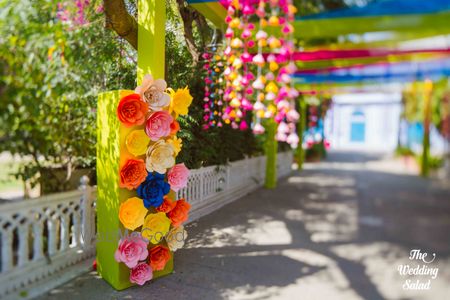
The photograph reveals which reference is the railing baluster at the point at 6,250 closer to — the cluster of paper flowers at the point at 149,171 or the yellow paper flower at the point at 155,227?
the cluster of paper flowers at the point at 149,171

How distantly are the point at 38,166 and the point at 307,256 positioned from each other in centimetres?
317

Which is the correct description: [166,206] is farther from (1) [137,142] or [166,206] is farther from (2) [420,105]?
(2) [420,105]

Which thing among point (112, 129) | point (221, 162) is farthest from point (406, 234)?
point (112, 129)

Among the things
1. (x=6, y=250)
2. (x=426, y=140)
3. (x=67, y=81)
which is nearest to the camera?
(x=6, y=250)

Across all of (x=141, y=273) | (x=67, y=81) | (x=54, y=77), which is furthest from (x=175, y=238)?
(x=54, y=77)

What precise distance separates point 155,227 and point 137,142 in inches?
21.7

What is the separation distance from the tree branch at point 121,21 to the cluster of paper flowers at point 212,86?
489 mm

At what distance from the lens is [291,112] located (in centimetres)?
153

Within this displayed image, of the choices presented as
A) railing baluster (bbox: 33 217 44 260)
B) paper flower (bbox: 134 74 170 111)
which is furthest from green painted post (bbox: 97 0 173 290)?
railing baluster (bbox: 33 217 44 260)

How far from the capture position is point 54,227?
1947 millimetres

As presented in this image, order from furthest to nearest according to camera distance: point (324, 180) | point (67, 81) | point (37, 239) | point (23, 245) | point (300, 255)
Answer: point (324, 180) → point (67, 81) → point (300, 255) → point (37, 239) → point (23, 245)

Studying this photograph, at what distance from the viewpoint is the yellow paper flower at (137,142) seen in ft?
5.73

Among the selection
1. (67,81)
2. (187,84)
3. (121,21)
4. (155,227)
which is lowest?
(155,227)

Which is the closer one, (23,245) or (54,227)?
(23,245)
